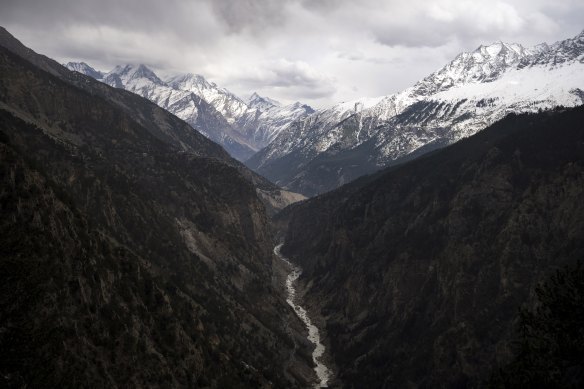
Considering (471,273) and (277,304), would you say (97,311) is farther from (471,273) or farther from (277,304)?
(277,304)

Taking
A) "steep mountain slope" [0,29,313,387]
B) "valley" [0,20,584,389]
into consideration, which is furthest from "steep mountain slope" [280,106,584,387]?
"steep mountain slope" [0,29,313,387]

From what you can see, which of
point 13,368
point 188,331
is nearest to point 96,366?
point 13,368

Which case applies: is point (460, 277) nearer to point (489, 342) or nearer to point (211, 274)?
point (489, 342)

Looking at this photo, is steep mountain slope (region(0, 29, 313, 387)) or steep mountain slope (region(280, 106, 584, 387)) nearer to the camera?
steep mountain slope (region(0, 29, 313, 387))

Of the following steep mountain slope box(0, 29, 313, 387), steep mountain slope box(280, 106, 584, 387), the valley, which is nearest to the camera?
the valley

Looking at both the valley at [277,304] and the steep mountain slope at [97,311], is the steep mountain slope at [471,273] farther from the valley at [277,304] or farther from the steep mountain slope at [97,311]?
the steep mountain slope at [97,311]

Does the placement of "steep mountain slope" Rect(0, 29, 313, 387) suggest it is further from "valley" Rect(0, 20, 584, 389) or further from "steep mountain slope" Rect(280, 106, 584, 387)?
"steep mountain slope" Rect(280, 106, 584, 387)

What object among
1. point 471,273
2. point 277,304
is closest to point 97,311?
point 471,273

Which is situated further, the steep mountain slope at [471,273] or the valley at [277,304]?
the steep mountain slope at [471,273]

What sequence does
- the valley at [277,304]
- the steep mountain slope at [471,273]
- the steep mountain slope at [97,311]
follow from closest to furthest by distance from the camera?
the valley at [277,304]
the steep mountain slope at [97,311]
the steep mountain slope at [471,273]

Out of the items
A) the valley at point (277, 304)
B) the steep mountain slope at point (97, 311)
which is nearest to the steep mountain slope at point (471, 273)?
the valley at point (277, 304)

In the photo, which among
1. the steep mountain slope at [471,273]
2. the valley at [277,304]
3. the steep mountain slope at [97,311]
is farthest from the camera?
the steep mountain slope at [471,273]

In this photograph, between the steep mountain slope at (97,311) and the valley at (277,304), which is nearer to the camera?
the valley at (277,304)
